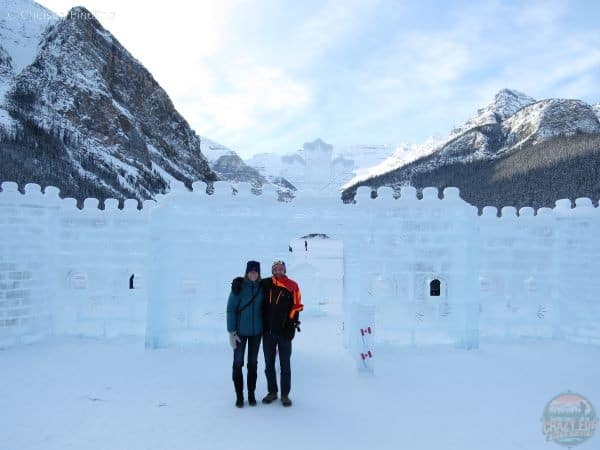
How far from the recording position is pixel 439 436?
5.16 meters

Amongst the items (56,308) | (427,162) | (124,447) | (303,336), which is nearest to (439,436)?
(124,447)

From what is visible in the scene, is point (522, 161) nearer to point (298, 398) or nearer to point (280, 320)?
point (298, 398)

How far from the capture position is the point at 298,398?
20.4 feet

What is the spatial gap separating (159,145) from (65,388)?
69455mm

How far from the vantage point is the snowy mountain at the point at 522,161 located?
7194 cm

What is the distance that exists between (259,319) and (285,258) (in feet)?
11.8

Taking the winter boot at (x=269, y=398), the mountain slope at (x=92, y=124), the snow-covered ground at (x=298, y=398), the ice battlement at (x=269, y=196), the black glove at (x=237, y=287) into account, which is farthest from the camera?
the mountain slope at (x=92, y=124)

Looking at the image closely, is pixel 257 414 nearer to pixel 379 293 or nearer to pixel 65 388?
pixel 65 388

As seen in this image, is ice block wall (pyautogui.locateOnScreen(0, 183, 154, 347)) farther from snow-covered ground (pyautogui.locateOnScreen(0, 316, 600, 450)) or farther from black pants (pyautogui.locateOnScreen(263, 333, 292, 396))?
black pants (pyautogui.locateOnScreen(263, 333, 292, 396))

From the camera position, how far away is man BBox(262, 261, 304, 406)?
5715 mm

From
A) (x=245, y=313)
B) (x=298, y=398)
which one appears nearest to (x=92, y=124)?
(x=245, y=313)

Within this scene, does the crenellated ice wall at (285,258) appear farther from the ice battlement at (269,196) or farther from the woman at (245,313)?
the woman at (245,313)

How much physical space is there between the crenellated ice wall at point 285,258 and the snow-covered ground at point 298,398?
0.72 meters

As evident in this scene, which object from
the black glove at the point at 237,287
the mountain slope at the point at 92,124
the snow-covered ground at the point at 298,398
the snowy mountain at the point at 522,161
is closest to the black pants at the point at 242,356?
the snow-covered ground at the point at 298,398
